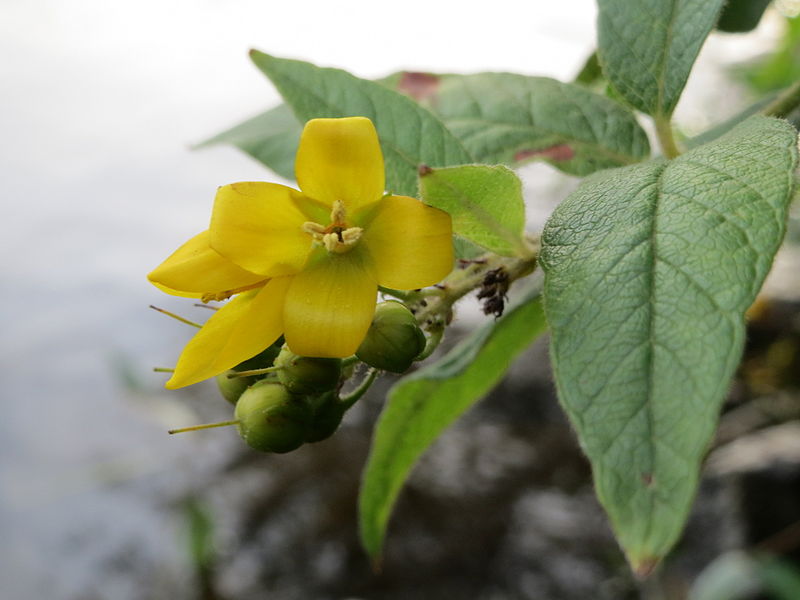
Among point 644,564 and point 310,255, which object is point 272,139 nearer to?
point 310,255

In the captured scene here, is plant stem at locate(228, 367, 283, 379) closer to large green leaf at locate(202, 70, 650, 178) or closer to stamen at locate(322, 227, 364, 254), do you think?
stamen at locate(322, 227, 364, 254)

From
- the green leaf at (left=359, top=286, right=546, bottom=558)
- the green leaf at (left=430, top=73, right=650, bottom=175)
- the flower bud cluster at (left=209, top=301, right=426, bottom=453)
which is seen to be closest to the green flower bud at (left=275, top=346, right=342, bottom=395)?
the flower bud cluster at (left=209, top=301, right=426, bottom=453)

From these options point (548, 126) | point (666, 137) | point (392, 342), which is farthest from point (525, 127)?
point (392, 342)

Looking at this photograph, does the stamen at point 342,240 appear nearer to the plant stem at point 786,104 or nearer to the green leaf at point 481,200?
the green leaf at point 481,200

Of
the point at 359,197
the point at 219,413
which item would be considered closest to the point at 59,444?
the point at 219,413

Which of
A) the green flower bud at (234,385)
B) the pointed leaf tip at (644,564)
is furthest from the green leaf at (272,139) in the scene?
the pointed leaf tip at (644,564)

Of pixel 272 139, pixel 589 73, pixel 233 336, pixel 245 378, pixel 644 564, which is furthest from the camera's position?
pixel 589 73
